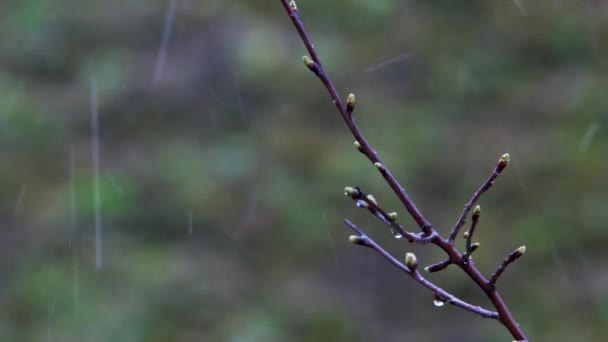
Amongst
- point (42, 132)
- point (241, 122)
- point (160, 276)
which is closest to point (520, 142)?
point (241, 122)

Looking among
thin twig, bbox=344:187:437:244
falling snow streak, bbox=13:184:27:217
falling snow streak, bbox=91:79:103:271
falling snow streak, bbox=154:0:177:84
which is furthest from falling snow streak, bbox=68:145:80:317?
thin twig, bbox=344:187:437:244

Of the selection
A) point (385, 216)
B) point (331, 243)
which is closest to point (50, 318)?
point (331, 243)

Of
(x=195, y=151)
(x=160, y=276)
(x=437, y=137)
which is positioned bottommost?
(x=160, y=276)

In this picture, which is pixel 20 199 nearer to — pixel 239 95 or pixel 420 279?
pixel 239 95

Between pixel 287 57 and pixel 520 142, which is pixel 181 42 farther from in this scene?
pixel 520 142

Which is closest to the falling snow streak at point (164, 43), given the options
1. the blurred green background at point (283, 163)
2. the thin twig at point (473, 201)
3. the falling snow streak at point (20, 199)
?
the blurred green background at point (283, 163)

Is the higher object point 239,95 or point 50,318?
point 239,95
